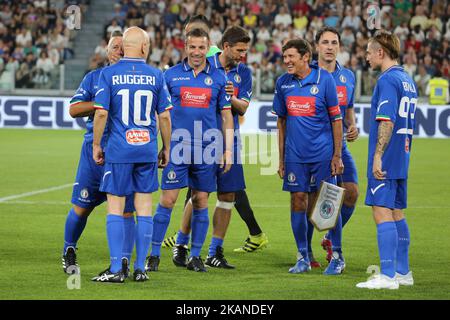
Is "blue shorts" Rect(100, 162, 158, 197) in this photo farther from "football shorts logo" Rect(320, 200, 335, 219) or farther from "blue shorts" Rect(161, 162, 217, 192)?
"football shorts logo" Rect(320, 200, 335, 219)

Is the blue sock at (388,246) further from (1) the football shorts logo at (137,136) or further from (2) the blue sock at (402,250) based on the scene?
(1) the football shorts logo at (137,136)

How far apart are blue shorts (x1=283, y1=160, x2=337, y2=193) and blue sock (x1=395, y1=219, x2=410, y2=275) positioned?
39.3 inches

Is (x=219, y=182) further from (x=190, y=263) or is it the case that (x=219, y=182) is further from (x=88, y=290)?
(x=88, y=290)

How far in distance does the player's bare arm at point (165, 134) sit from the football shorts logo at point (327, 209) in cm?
146

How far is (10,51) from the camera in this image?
2814cm

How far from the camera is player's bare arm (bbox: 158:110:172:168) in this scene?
7684 millimetres

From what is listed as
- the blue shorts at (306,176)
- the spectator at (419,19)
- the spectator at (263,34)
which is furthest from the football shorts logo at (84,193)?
the spectator at (419,19)

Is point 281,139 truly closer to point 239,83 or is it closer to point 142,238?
point 239,83

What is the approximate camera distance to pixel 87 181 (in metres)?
8.09

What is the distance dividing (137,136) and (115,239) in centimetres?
82

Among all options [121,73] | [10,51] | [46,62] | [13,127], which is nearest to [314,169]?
[121,73]

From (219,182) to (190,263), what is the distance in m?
0.96

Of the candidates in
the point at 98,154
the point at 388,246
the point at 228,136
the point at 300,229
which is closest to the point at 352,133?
the point at 300,229

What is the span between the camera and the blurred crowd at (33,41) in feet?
82.8
